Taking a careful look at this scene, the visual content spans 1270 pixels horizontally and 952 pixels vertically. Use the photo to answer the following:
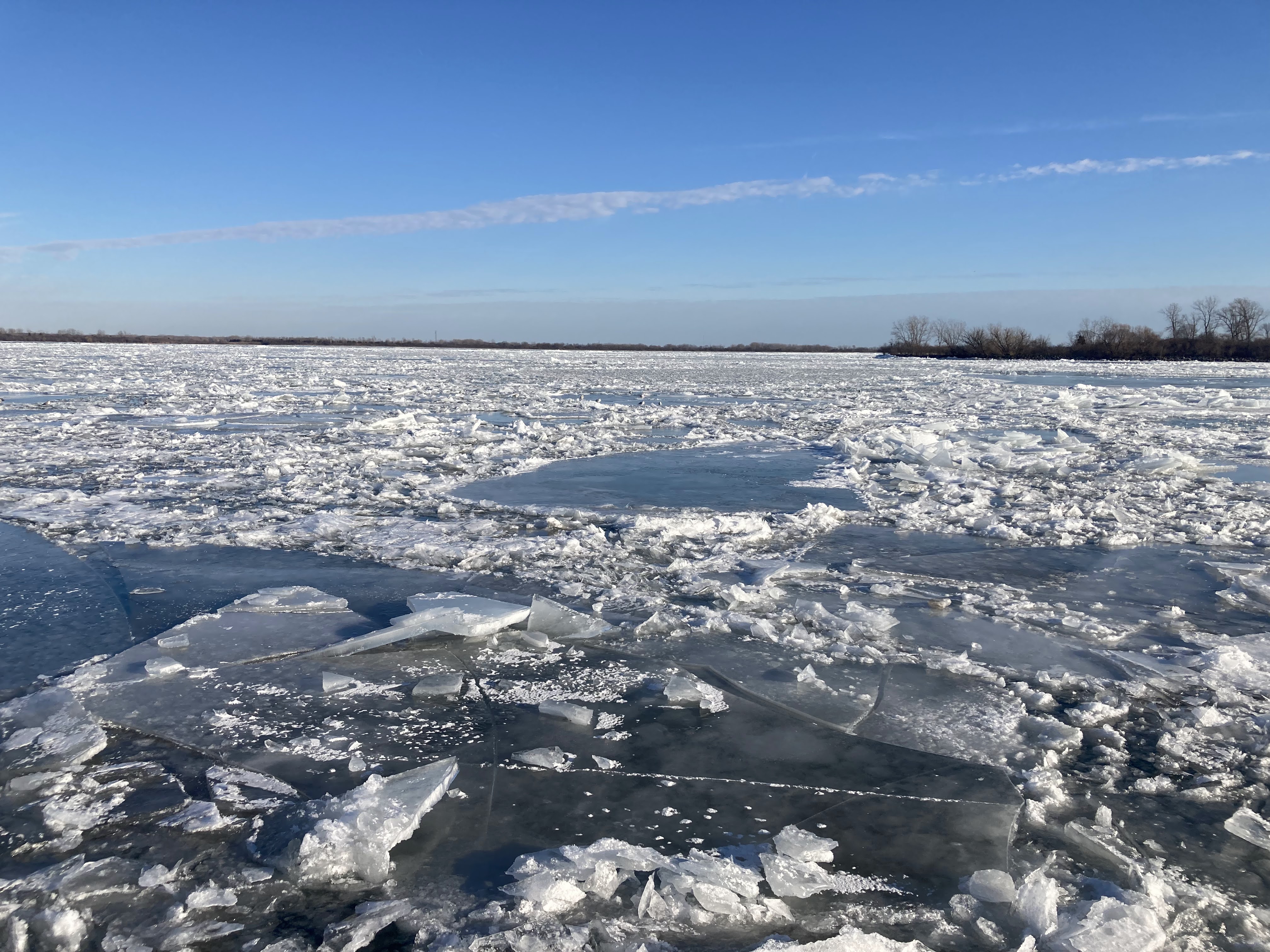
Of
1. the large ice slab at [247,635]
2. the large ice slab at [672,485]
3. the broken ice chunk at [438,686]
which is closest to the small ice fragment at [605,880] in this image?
the broken ice chunk at [438,686]

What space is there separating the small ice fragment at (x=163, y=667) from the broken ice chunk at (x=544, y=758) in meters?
1.49

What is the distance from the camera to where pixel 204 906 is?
71.9 inches

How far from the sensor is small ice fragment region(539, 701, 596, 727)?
276cm

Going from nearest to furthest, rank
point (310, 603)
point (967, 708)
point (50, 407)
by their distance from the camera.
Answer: point (967, 708)
point (310, 603)
point (50, 407)

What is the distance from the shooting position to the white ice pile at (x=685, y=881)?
183 cm

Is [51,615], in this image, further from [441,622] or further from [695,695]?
[695,695]

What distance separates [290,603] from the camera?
150 inches

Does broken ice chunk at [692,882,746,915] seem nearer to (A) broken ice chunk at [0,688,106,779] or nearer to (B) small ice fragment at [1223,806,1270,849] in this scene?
(B) small ice fragment at [1223,806,1270,849]

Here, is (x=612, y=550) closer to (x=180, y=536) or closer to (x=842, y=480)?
(x=180, y=536)

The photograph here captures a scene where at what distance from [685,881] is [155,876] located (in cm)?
125

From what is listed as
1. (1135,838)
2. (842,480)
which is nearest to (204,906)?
(1135,838)

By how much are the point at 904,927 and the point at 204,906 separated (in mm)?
1568

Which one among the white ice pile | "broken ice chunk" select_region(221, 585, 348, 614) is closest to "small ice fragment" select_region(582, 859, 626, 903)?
the white ice pile

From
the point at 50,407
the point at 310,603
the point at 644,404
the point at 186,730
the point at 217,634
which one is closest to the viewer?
the point at 186,730
